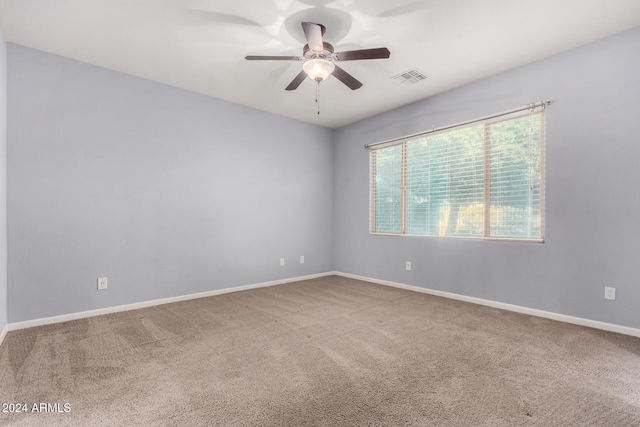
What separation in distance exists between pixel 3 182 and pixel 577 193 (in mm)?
5289

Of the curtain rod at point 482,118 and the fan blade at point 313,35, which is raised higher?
the fan blade at point 313,35

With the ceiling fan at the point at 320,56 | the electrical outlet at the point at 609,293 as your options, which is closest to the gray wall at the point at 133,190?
the ceiling fan at the point at 320,56

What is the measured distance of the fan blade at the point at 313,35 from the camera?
2.19 m

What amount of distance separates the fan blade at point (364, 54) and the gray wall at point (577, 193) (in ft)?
6.13

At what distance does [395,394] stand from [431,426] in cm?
29

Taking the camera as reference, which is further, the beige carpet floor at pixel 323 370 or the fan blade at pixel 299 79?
the fan blade at pixel 299 79

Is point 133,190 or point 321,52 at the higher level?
point 321,52

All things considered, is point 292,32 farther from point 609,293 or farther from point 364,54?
point 609,293

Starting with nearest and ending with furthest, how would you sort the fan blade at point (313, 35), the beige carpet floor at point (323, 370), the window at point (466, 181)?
the beige carpet floor at point (323, 370), the fan blade at point (313, 35), the window at point (466, 181)

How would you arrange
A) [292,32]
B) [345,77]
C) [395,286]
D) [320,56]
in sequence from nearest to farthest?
[320,56]
[292,32]
[345,77]
[395,286]

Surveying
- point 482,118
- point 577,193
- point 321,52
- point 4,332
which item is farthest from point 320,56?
point 4,332

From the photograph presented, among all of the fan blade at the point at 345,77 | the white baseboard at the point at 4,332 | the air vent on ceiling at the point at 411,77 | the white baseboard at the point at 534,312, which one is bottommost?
the white baseboard at the point at 534,312

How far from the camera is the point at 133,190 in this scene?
3.44m

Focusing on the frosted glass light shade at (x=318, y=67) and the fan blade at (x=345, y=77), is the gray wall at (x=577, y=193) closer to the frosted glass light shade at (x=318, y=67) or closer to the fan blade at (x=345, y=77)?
the fan blade at (x=345, y=77)
